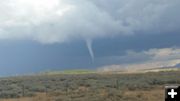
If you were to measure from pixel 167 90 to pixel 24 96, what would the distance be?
1295 inches

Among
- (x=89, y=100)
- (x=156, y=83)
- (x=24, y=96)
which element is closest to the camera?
(x=89, y=100)

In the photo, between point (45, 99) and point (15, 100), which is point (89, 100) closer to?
point (45, 99)

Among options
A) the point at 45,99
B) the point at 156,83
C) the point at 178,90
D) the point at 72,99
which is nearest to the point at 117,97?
the point at 72,99

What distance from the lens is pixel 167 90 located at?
416 inches

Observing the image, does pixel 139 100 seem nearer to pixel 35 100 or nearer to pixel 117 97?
pixel 117 97

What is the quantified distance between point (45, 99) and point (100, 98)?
5863 mm

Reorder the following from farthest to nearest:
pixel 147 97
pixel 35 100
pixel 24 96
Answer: pixel 24 96 < pixel 35 100 < pixel 147 97

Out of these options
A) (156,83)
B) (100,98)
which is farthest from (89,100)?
(156,83)

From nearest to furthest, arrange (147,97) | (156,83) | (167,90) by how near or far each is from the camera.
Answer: (167,90)
(147,97)
(156,83)

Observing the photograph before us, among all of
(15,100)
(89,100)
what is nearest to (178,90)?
(89,100)

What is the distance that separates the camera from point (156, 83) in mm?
50656

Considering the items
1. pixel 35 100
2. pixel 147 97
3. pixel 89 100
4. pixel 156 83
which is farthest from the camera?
pixel 156 83

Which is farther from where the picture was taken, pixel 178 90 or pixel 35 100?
pixel 35 100

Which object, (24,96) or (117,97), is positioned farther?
(24,96)
